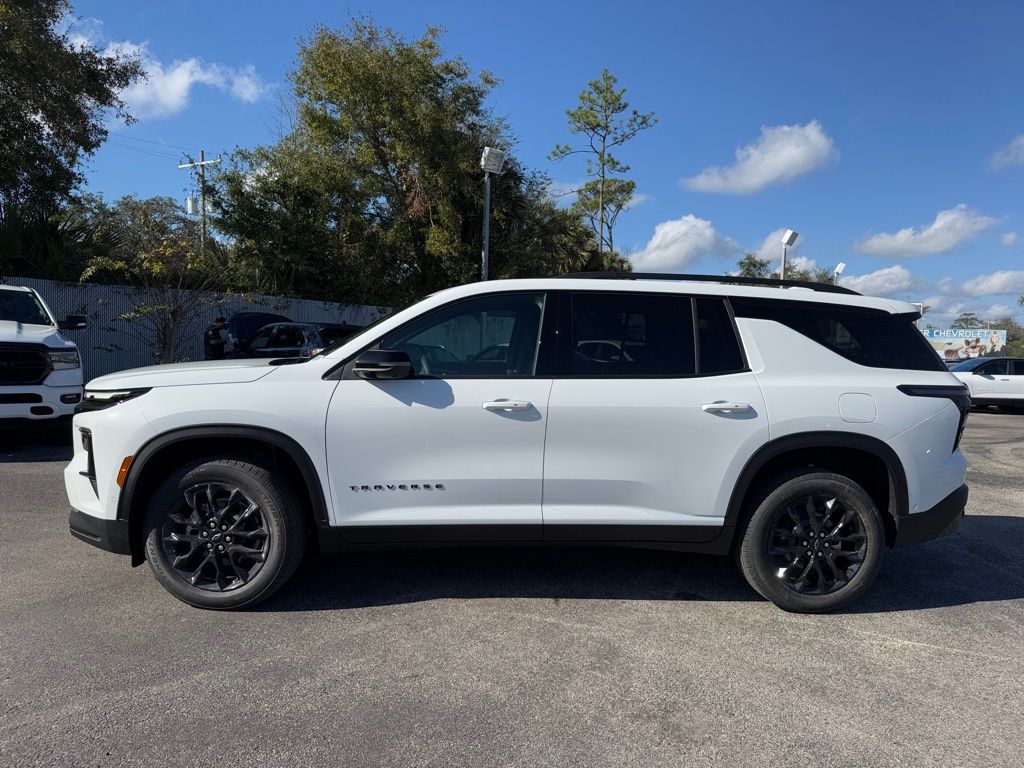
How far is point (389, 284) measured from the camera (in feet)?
77.2

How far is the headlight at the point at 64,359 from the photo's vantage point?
819 cm

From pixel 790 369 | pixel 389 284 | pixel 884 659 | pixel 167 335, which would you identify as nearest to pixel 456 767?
pixel 884 659

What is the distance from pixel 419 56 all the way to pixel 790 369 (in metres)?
20.5

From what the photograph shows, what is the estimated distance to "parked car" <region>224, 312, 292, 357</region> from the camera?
14.3 metres

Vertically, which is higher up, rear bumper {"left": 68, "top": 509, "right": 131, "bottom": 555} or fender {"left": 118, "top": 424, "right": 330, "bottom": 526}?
fender {"left": 118, "top": 424, "right": 330, "bottom": 526}

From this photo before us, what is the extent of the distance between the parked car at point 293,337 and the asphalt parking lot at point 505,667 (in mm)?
8065

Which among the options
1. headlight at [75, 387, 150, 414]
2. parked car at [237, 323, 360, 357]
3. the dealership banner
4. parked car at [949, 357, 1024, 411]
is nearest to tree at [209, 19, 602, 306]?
parked car at [237, 323, 360, 357]

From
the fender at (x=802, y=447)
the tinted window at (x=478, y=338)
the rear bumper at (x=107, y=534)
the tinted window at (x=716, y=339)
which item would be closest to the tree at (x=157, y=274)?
the rear bumper at (x=107, y=534)

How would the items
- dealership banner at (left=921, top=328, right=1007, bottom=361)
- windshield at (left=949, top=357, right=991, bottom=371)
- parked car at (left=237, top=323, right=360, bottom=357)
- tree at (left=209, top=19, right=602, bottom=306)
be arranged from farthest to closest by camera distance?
1. dealership banner at (left=921, top=328, right=1007, bottom=361)
2. tree at (left=209, top=19, right=602, bottom=306)
3. windshield at (left=949, top=357, right=991, bottom=371)
4. parked car at (left=237, top=323, right=360, bottom=357)

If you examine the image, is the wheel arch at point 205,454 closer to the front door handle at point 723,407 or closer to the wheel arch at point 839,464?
the front door handle at point 723,407

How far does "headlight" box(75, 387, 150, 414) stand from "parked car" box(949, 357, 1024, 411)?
57.1 feet

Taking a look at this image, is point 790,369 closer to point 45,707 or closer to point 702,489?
point 702,489

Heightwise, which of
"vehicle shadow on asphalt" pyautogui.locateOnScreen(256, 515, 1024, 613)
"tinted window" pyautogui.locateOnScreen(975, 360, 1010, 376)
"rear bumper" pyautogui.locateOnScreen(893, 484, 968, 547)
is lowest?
"vehicle shadow on asphalt" pyautogui.locateOnScreen(256, 515, 1024, 613)

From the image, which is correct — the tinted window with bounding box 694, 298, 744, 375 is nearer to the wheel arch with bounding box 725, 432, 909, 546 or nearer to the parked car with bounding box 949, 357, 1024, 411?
the wheel arch with bounding box 725, 432, 909, 546
